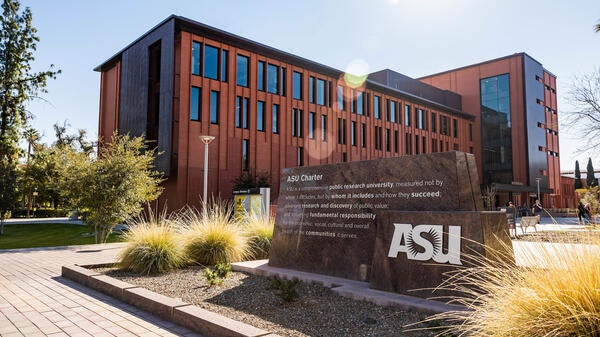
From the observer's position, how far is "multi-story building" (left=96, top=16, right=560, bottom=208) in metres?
27.3

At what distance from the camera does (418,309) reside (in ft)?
15.9

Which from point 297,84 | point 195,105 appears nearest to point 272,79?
point 297,84

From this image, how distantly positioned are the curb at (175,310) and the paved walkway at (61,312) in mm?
Result: 96

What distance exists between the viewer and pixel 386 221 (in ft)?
19.7

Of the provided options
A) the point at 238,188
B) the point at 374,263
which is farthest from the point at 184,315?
the point at 238,188

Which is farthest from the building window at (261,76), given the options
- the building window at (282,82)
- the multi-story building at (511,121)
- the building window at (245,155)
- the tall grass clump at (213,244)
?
the multi-story building at (511,121)

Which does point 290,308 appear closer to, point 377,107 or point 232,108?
point 232,108

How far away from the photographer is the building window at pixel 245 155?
30259 mm

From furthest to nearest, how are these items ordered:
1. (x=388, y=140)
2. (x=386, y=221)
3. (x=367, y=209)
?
1. (x=388, y=140)
2. (x=367, y=209)
3. (x=386, y=221)

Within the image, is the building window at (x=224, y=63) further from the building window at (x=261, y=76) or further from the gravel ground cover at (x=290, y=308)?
the gravel ground cover at (x=290, y=308)

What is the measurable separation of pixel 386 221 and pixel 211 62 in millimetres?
25519

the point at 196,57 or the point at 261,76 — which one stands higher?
the point at 196,57

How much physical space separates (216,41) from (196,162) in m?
8.54

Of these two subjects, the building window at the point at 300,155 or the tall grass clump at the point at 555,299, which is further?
the building window at the point at 300,155
